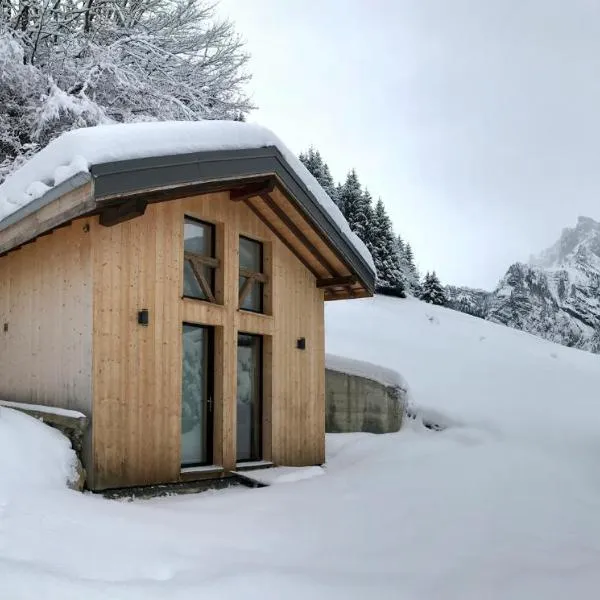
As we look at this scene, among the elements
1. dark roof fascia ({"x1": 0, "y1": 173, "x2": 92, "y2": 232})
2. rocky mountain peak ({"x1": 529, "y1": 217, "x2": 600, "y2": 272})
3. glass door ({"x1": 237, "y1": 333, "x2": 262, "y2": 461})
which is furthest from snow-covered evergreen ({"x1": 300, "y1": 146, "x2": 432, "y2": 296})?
dark roof fascia ({"x1": 0, "y1": 173, "x2": 92, "y2": 232})

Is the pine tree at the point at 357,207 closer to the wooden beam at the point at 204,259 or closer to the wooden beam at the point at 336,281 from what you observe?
the wooden beam at the point at 336,281

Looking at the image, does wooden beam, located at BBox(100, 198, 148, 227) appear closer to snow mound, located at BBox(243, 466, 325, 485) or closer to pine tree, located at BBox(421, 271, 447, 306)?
snow mound, located at BBox(243, 466, 325, 485)

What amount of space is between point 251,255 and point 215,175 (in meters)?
2.12

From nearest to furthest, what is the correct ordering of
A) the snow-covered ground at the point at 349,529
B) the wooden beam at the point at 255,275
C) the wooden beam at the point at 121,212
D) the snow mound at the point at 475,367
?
1. the snow-covered ground at the point at 349,529
2. the wooden beam at the point at 121,212
3. the wooden beam at the point at 255,275
4. the snow mound at the point at 475,367

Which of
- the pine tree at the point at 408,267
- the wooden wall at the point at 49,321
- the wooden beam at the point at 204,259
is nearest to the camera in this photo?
the wooden wall at the point at 49,321

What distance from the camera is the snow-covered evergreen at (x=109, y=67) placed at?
13.1m

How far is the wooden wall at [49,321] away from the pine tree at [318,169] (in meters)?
28.8

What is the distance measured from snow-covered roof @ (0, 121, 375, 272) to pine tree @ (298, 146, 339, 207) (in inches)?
1122

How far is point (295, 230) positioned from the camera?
30.4ft

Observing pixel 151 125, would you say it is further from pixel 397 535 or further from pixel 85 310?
pixel 397 535

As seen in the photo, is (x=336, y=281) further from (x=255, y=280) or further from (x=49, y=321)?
(x=49, y=321)

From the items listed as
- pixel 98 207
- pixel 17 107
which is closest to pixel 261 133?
pixel 98 207

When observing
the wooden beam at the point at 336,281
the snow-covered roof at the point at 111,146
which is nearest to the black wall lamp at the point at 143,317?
the snow-covered roof at the point at 111,146

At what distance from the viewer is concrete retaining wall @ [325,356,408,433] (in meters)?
12.3
